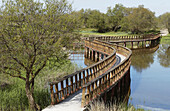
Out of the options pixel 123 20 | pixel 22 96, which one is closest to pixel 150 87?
pixel 22 96

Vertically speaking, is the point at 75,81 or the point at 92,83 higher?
the point at 92,83

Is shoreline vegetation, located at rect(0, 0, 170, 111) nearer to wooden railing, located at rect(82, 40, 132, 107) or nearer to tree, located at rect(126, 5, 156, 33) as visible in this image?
wooden railing, located at rect(82, 40, 132, 107)

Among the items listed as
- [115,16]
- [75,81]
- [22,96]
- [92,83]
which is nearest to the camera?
[92,83]

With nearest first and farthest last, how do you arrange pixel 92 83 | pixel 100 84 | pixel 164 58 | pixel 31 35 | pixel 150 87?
pixel 31 35 → pixel 92 83 → pixel 100 84 → pixel 150 87 → pixel 164 58

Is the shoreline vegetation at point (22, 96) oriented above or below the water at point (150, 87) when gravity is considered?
above

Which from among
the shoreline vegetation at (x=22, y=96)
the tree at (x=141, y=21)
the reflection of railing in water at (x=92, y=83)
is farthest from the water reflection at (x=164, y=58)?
the tree at (x=141, y=21)

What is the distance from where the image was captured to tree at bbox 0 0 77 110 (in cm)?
1138

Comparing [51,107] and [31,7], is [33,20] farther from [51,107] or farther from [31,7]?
[51,107]

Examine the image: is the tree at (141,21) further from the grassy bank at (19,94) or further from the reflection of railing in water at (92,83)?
the grassy bank at (19,94)

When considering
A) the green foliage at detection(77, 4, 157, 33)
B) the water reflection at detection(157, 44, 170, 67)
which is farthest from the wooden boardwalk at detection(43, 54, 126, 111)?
the green foliage at detection(77, 4, 157, 33)

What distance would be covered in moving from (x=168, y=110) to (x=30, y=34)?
11.8m

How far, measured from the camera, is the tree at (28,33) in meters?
11.4

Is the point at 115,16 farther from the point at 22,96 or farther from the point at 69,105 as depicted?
the point at 69,105

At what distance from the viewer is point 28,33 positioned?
11.3m
